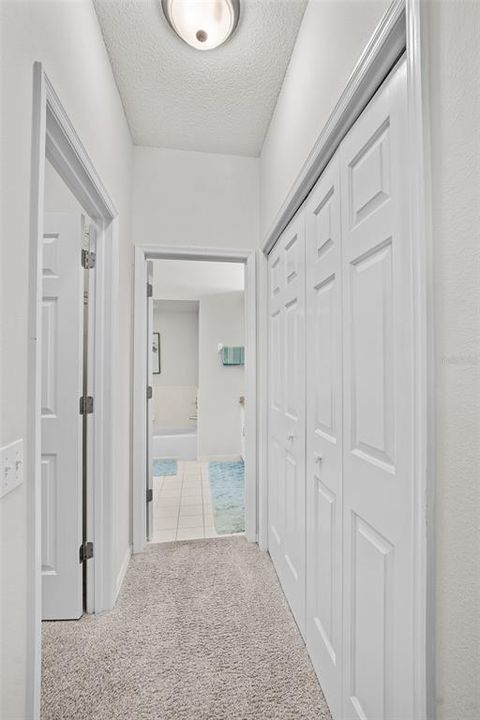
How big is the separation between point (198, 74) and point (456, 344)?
6.67 ft

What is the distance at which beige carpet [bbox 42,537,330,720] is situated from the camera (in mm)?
1299

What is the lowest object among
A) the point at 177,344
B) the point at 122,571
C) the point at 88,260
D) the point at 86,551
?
the point at 122,571

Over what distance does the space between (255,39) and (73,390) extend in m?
1.90

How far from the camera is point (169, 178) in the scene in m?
2.52

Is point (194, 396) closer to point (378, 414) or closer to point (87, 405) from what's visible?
point (87, 405)

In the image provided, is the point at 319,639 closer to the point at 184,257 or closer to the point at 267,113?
the point at 184,257

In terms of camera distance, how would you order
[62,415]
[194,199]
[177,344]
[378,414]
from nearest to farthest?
[378,414] → [62,415] → [194,199] → [177,344]

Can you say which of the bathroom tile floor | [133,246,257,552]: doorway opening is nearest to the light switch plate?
[133,246,257,552]: doorway opening

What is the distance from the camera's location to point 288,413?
74.8 inches

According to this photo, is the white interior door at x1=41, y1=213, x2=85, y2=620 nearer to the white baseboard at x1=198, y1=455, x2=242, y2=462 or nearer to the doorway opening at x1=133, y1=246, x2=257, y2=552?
the doorway opening at x1=133, y1=246, x2=257, y2=552

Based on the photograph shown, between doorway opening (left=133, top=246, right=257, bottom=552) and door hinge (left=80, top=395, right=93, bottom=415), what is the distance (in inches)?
22.2

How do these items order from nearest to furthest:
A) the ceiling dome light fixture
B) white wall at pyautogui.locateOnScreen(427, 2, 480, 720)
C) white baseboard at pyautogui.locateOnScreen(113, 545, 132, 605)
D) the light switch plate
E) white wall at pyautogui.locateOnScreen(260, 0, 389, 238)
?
1. white wall at pyautogui.locateOnScreen(427, 2, 480, 720)
2. the light switch plate
3. white wall at pyautogui.locateOnScreen(260, 0, 389, 238)
4. the ceiling dome light fixture
5. white baseboard at pyautogui.locateOnScreen(113, 545, 132, 605)

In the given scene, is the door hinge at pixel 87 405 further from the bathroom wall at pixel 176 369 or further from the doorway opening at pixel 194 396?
the bathroom wall at pixel 176 369

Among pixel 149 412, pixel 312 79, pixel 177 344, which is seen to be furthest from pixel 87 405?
pixel 177 344
